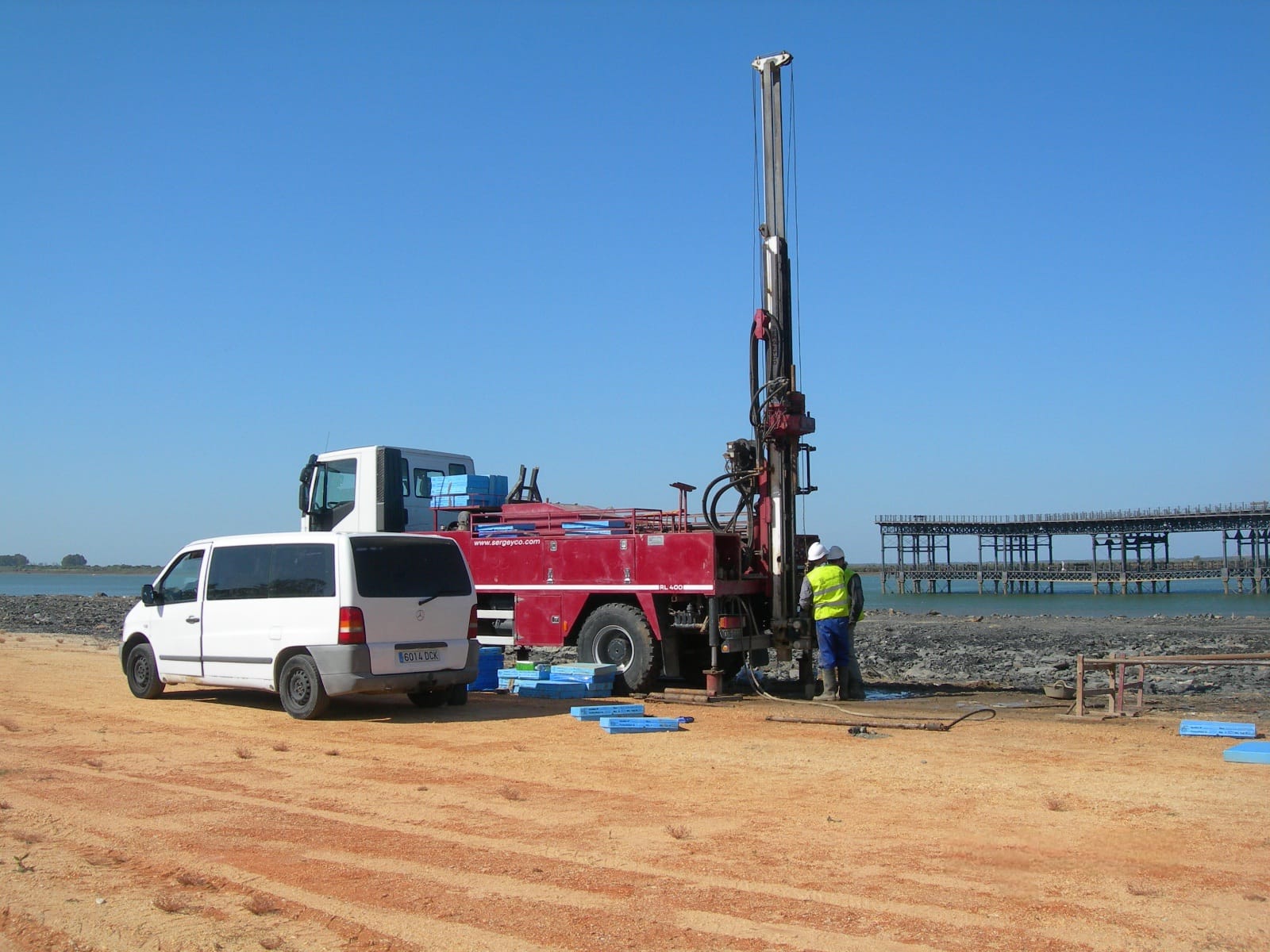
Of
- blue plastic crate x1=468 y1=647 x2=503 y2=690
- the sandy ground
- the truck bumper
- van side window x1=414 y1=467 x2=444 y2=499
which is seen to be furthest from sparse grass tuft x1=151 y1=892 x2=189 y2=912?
van side window x1=414 y1=467 x2=444 y2=499

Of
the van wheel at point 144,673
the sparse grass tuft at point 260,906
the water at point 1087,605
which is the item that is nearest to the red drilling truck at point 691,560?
the van wheel at point 144,673

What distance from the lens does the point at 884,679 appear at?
17.2m

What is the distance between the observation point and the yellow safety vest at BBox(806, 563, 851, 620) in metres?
12.7

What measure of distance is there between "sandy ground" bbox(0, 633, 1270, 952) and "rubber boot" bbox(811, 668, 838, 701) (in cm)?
245

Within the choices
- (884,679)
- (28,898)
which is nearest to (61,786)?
(28,898)

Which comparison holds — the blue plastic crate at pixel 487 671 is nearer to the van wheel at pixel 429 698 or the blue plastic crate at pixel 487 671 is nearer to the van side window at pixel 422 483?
the van wheel at pixel 429 698

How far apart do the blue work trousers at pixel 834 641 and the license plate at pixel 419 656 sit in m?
4.39

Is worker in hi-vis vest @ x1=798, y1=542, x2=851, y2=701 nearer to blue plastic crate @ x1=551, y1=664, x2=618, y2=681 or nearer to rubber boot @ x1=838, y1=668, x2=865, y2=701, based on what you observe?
rubber boot @ x1=838, y1=668, x2=865, y2=701

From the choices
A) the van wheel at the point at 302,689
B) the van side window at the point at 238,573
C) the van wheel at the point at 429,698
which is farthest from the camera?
the van wheel at the point at 429,698

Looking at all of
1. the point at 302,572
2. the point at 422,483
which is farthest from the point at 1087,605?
the point at 302,572

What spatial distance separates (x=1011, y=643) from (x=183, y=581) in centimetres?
2132

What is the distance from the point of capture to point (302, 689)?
435 inches

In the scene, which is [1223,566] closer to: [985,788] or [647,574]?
[647,574]

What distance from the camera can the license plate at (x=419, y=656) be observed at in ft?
36.0
